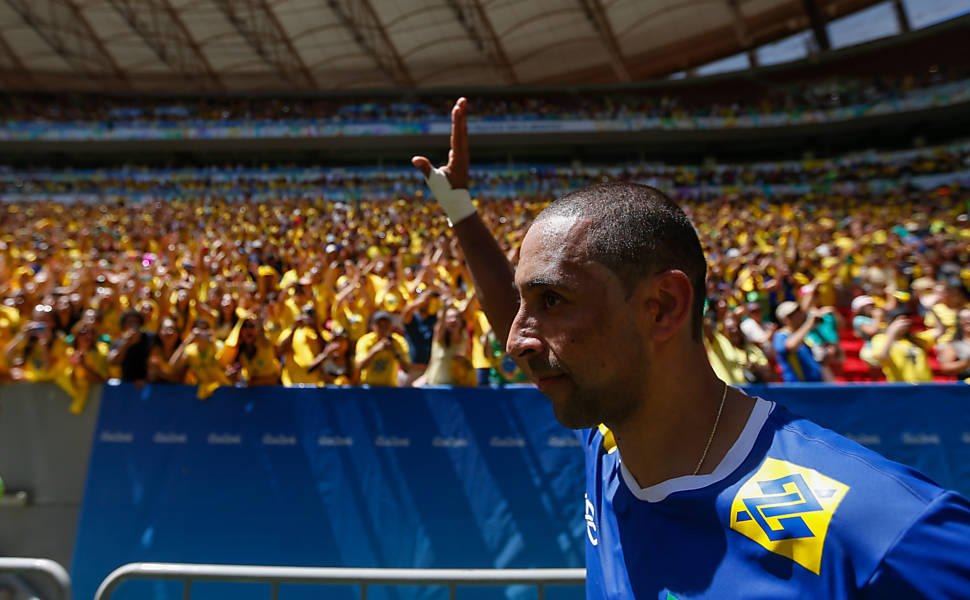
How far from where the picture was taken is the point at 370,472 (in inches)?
187

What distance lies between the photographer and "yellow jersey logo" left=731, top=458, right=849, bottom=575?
2.96 ft

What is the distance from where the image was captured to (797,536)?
93 centimetres

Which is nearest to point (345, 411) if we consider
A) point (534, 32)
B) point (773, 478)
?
point (773, 478)

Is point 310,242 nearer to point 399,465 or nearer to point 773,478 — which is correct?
point 399,465

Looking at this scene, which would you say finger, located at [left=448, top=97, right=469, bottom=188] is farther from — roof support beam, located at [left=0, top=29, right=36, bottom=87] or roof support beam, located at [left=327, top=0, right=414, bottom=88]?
roof support beam, located at [left=0, top=29, right=36, bottom=87]

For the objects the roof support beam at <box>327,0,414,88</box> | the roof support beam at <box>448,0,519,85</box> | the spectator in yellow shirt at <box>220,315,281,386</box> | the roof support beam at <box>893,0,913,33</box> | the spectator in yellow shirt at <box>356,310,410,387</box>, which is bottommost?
the roof support beam at <box>893,0,913,33</box>

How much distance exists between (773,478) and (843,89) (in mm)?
35991

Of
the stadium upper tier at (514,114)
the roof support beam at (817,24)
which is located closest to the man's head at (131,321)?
the stadium upper tier at (514,114)

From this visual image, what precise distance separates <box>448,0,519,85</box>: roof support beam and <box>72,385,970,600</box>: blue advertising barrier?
29601 millimetres

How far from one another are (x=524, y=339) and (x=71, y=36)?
4361cm

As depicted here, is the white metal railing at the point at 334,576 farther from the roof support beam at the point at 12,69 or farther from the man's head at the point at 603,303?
the roof support beam at the point at 12,69

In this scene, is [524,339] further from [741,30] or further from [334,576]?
[741,30]

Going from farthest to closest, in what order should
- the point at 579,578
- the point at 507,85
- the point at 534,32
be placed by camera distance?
the point at 507,85
the point at 534,32
the point at 579,578

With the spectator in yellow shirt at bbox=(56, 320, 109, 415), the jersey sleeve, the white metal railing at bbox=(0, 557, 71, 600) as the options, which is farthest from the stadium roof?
the jersey sleeve
